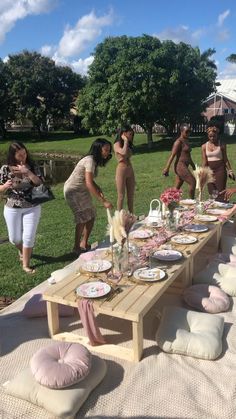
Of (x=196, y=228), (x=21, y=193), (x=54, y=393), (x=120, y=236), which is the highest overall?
(x=21, y=193)

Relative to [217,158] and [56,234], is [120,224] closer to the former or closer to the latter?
[56,234]

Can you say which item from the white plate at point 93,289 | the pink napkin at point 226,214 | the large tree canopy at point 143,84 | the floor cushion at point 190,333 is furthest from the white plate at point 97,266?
the large tree canopy at point 143,84

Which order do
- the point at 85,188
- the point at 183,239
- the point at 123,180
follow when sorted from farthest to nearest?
the point at 123,180
the point at 85,188
the point at 183,239

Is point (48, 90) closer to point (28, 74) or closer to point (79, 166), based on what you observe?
point (28, 74)

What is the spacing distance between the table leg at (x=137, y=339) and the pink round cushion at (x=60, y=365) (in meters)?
0.41

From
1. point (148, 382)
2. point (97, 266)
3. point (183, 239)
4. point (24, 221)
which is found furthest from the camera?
point (24, 221)

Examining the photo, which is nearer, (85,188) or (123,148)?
(85,188)

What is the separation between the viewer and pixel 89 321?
3.22 m

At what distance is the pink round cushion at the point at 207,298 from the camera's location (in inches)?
151

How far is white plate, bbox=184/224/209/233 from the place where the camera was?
480 centimetres

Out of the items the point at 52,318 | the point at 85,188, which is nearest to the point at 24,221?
the point at 85,188

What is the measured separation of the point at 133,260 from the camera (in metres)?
3.79

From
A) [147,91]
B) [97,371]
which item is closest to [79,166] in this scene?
[97,371]

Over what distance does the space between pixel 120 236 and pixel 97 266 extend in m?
0.44
